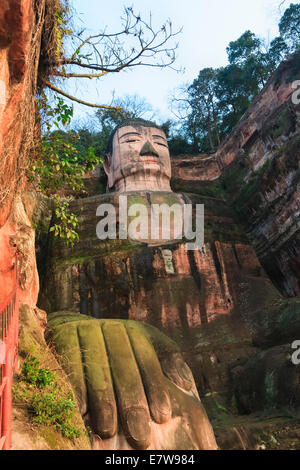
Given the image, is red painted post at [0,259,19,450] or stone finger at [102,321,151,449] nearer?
red painted post at [0,259,19,450]

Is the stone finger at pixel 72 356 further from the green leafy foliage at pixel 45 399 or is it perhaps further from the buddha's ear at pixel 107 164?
the buddha's ear at pixel 107 164

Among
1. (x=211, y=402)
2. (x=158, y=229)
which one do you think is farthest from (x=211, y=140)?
(x=211, y=402)

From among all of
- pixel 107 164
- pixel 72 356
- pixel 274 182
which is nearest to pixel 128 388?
pixel 72 356

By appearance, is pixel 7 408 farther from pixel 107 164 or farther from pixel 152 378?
pixel 107 164

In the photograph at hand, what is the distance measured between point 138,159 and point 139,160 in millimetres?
56

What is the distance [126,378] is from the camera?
4.63 m

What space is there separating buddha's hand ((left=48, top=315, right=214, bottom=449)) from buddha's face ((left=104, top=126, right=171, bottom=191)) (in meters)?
6.92

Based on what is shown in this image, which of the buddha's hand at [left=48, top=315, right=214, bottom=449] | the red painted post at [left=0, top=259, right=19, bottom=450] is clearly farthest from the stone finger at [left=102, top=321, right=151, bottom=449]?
the red painted post at [left=0, top=259, right=19, bottom=450]

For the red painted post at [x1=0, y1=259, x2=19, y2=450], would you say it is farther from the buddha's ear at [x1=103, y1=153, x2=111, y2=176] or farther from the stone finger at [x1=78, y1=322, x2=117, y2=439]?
the buddha's ear at [x1=103, y1=153, x2=111, y2=176]

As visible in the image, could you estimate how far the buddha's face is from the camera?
11961 millimetres

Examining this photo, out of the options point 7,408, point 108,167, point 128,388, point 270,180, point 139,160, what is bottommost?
point 7,408

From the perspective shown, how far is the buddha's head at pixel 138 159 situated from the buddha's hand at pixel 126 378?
6.92 metres

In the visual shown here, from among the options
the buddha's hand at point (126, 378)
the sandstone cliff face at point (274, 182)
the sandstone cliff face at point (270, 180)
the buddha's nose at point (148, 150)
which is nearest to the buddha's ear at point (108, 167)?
the buddha's nose at point (148, 150)

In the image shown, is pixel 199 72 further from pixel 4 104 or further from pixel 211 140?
→ pixel 4 104
